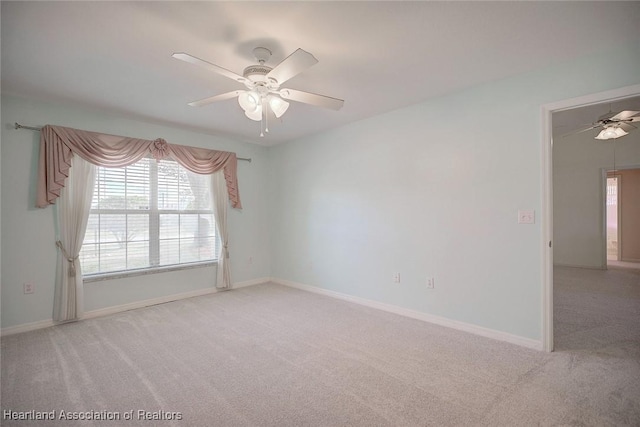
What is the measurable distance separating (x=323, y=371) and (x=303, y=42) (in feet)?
7.88

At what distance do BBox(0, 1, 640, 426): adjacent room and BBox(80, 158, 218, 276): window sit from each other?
25 mm

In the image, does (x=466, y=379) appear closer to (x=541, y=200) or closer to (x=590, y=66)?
(x=541, y=200)

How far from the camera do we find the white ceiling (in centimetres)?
179

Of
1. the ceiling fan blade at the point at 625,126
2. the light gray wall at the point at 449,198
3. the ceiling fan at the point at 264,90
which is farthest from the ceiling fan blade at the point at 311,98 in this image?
the ceiling fan blade at the point at 625,126

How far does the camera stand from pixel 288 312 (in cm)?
361

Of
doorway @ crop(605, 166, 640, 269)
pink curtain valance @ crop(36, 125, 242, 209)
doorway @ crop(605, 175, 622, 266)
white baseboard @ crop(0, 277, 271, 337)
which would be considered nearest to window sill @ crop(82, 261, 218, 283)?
white baseboard @ crop(0, 277, 271, 337)

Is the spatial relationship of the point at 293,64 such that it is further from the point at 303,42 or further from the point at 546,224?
the point at 546,224

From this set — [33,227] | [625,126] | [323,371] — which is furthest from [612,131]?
[33,227]

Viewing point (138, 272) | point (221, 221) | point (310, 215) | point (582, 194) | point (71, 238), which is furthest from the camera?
point (582, 194)

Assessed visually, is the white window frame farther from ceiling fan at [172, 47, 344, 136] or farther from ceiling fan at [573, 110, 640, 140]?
ceiling fan at [573, 110, 640, 140]

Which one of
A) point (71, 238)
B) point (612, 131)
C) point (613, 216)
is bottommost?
point (71, 238)

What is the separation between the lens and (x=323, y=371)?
7.36 feet

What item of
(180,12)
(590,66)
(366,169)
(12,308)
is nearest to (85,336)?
(12,308)

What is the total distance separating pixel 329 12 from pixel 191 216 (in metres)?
3.45
